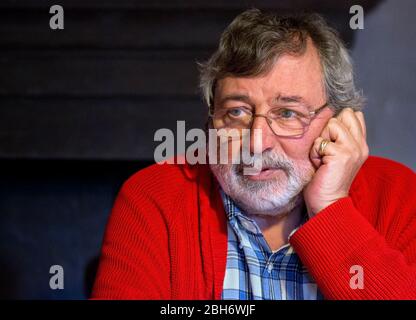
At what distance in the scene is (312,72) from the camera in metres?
1.21

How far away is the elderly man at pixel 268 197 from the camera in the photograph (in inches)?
45.7

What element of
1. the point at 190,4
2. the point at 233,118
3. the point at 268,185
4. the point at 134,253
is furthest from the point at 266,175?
the point at 190,4

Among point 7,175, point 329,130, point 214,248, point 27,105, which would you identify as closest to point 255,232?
point 214,248

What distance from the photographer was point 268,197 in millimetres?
1185

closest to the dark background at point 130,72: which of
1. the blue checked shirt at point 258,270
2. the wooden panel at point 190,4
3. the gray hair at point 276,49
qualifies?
the wooden panel at point 190,4

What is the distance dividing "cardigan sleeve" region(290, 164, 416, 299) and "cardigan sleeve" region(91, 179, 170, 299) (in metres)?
0.23

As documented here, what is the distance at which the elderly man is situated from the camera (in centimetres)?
116

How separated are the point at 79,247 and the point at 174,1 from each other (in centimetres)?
80

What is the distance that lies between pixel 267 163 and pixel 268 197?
0.20 feet

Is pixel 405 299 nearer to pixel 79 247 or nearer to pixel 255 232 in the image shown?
pixel 255 232

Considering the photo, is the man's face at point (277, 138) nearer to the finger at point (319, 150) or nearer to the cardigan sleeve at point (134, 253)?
the finger at point (319, 150)

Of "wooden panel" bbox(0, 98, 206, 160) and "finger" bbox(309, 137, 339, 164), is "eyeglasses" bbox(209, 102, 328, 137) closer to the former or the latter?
"finger" bbox(309, 137, 339, 164)

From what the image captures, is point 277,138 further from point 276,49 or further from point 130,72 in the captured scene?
point 130,72
